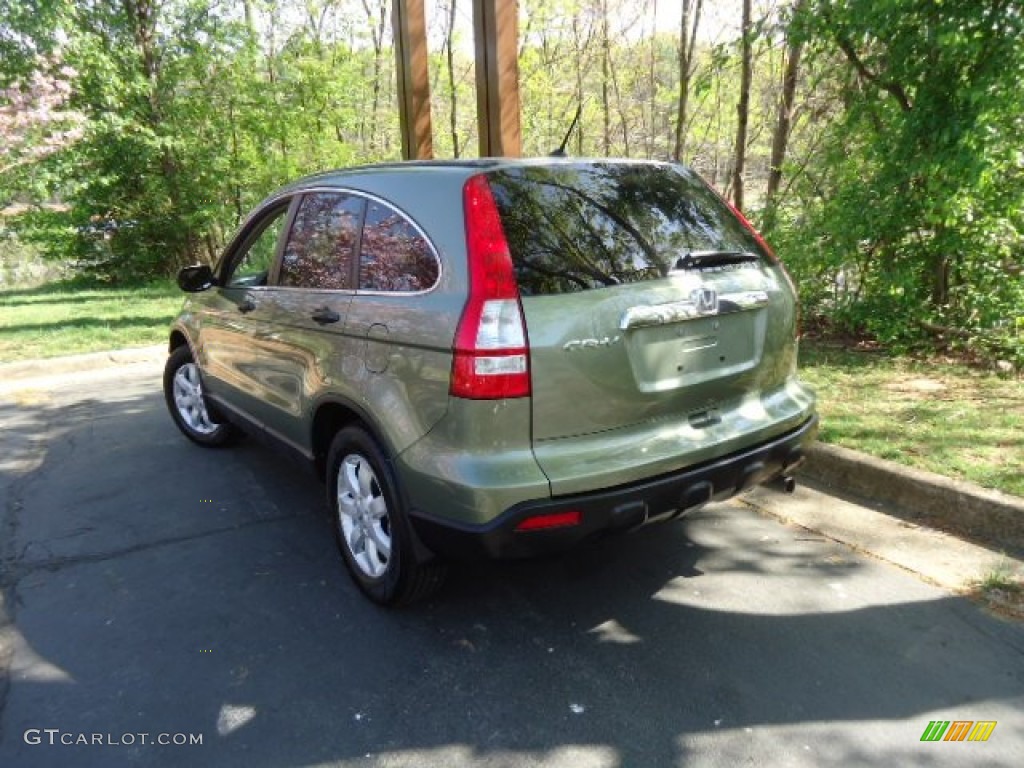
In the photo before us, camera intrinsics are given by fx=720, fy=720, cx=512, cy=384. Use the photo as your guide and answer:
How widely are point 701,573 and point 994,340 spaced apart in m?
3.76

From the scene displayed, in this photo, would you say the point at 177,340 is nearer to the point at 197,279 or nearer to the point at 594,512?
the point at 197,279

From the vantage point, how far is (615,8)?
13578 millimetres

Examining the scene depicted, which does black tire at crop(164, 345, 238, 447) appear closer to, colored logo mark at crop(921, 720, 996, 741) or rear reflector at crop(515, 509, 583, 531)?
rear reflector at crop(515, 509, 583, 531)

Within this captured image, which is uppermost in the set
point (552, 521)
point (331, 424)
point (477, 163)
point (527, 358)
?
point (477, 163)

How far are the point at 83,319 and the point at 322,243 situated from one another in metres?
8.91

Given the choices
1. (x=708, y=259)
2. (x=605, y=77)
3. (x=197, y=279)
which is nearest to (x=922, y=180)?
(x=708, y=259)

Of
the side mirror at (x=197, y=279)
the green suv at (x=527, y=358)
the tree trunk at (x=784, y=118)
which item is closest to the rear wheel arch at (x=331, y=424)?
the green suv at (x=527, y=358)

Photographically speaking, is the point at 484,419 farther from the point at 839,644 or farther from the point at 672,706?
the point at 839,644

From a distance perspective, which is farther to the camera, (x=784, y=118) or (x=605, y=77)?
(x=605, y=77)

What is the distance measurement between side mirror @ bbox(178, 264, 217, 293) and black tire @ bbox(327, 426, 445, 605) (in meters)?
1.82

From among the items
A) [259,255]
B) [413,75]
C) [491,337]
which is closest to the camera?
[491,337]

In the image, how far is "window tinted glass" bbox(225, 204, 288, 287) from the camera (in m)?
3.85

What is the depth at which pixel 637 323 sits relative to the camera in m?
2.50

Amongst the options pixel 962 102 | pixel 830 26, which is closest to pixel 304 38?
pixel 830 26
